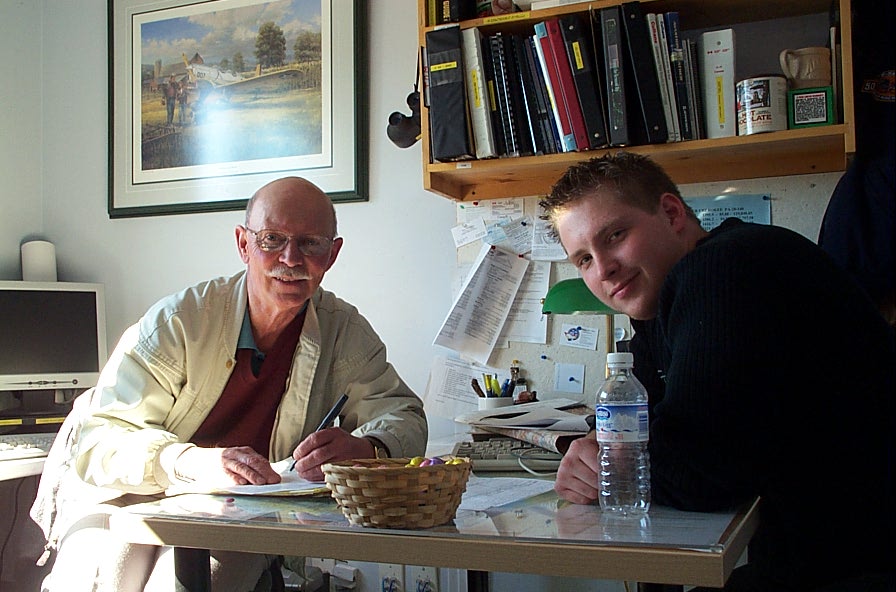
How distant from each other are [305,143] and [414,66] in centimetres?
43

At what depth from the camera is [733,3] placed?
2.16 metres

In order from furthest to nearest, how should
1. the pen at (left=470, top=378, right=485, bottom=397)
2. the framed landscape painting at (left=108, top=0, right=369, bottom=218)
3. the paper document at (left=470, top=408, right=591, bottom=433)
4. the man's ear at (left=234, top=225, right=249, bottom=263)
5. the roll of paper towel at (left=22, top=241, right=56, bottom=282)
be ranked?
1. the roll of paper towel at (left=22, top=241, right=56, bottom=282)
2. the framed landscape painting at (left=108, top=0, right=369, bottom=218)
3. the pen at (left=470, top=378, right=485, bottom=397)
4. the man's ear at (left=234, top=225, right=249, bottom=263)
5. the paper document at (left=470, top=408, right=591, bottom=433)

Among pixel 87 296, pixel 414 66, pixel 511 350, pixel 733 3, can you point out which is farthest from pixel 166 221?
pixel 733 3

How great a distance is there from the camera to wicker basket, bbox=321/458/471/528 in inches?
41.4

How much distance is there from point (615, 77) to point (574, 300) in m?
0.55

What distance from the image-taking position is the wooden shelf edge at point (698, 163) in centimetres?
206

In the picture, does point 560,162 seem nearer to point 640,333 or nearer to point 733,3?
point 733,3

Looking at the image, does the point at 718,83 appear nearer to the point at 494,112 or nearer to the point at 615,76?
the point at 615,76

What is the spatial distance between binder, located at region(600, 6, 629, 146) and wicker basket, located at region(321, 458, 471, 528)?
4.09 feet

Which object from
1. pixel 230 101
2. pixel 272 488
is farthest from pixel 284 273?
pixel 230 101

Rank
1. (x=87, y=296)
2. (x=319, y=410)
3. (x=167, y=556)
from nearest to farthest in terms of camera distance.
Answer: (x=167, y=556)
(x=319, y=410)
(x=87, y=296)

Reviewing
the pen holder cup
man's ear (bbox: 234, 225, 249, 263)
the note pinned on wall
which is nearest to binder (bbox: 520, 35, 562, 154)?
the note pinned on wall

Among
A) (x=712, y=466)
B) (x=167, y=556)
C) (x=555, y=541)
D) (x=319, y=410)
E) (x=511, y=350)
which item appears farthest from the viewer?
(x=511, y=350)

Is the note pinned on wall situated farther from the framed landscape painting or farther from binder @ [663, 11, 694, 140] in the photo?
the framed landscape painting
